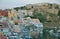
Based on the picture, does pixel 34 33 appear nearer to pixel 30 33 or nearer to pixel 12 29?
pixel 30 33

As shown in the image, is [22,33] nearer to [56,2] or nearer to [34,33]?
[34,33]

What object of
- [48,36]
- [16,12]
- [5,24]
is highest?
[16,12]

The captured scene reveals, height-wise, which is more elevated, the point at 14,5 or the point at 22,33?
the point at 14,5

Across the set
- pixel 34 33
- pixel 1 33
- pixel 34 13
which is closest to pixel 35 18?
pixel 34 13

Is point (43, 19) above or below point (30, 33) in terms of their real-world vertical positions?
above

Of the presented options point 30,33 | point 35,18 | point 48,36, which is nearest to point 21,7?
point 35,18

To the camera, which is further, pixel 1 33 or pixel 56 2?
pixel 56 2
